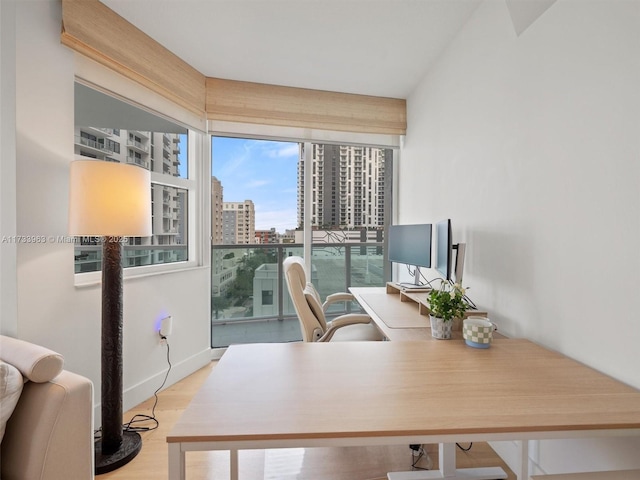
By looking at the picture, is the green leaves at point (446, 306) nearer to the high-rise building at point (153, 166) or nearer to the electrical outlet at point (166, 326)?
the electrical outlet at point (166, 326)

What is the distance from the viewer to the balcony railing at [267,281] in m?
3.06

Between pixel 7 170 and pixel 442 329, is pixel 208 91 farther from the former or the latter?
pixel 442 329

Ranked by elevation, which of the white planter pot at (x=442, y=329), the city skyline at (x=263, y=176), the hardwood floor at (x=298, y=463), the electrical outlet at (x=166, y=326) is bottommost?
the hardwood floor at (x=298, y=463)

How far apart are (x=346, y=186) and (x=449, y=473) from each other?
8.22 feet

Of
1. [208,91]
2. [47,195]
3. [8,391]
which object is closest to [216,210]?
[208,91]

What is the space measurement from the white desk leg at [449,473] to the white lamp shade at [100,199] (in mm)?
1827

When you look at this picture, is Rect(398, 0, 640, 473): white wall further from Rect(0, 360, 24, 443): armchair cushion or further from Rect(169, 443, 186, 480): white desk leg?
Rect(0, 360, 24, 443): armchair cushion

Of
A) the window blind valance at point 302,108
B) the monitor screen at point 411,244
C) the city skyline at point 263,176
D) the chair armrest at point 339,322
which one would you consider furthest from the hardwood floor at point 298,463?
the window blind valance at point 302,108

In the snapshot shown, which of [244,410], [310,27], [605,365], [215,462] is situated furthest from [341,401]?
[310,27]

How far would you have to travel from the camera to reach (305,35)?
2.12 meters

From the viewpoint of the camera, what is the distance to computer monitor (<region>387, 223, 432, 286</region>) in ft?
7.11

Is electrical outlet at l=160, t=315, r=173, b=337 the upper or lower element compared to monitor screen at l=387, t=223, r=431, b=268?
lower

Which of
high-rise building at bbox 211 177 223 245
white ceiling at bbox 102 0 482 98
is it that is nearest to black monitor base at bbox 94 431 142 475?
high-rise building at bbox 211 177 223 245

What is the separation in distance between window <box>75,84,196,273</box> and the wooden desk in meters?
1.30
